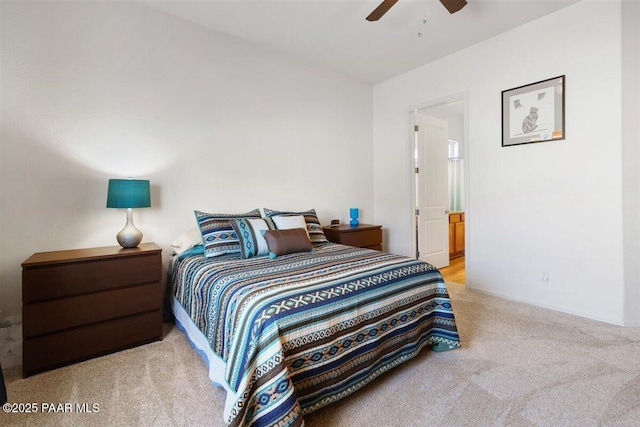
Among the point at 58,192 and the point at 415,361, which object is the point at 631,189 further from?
the point at 58,192

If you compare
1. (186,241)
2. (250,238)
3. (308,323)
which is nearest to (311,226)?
(250,238)

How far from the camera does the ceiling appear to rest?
2.66m

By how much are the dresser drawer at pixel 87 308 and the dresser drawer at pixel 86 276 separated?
1.7 inches

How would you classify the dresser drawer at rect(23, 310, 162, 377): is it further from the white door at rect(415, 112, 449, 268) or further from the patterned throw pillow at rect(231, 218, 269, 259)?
the white door at rect(415, 112, 449, 268)

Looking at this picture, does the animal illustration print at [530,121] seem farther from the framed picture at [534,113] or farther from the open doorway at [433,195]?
the open doorway at [433,195]

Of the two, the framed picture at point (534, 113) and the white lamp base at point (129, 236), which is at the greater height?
the framed picture at point (534, 113)

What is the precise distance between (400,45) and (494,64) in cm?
101

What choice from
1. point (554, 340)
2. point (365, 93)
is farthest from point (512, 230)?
point (365, 93)

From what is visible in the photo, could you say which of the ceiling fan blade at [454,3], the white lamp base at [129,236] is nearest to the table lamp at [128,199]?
the white lamp base at [129,236]

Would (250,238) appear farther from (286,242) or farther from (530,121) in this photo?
(530,121)

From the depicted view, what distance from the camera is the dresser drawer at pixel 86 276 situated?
192cm

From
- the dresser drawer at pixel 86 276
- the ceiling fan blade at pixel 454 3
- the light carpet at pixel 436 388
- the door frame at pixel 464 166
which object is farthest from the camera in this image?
the door frame at pixel 464 166

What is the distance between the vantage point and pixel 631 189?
8.27 feet

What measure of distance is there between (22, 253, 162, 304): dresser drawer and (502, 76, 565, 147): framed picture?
353cm
